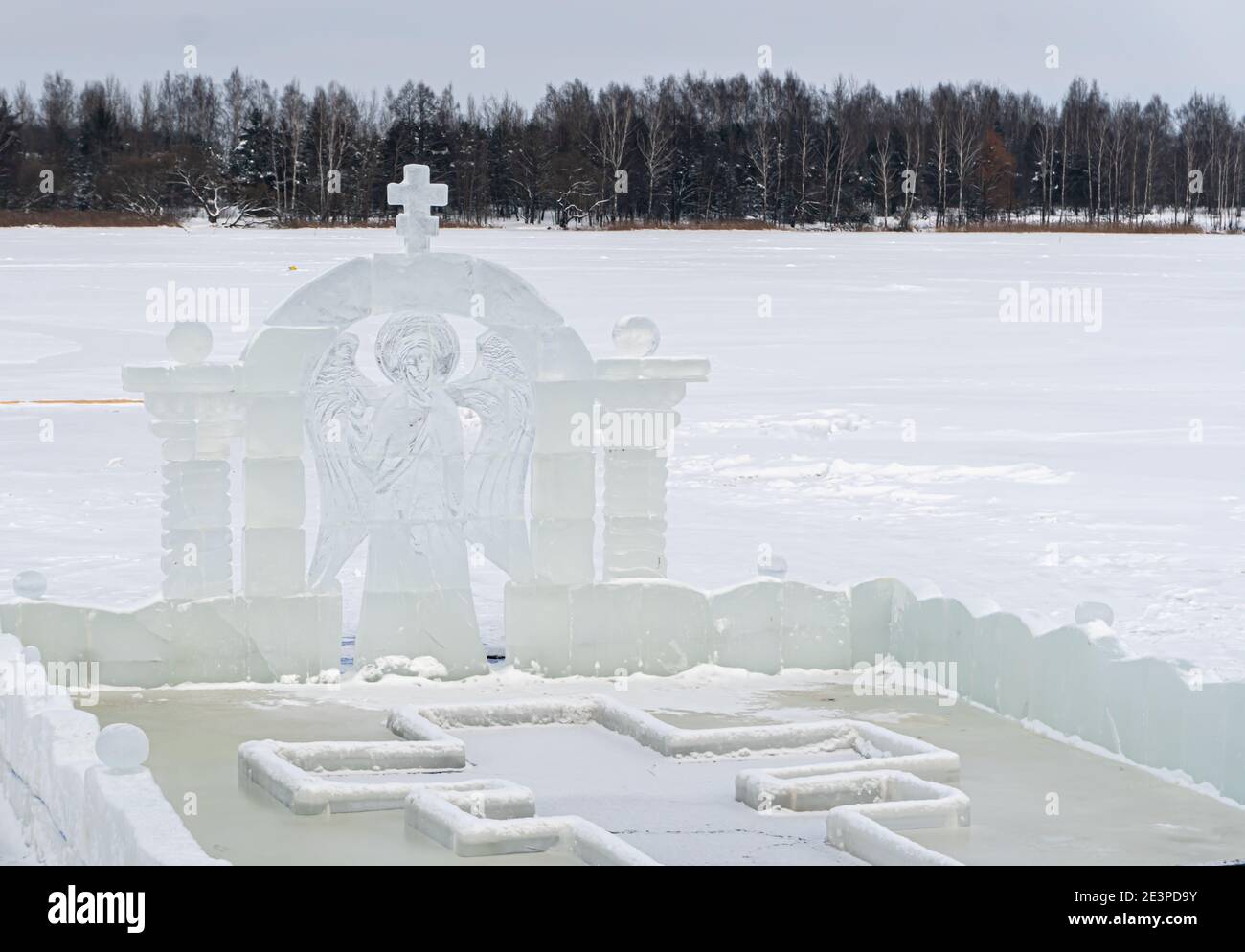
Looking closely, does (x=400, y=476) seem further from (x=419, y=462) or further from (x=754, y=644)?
(x=754, y=644)

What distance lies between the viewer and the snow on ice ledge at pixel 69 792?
5215 millimetres

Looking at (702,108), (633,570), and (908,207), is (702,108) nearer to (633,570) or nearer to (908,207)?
(908,207)

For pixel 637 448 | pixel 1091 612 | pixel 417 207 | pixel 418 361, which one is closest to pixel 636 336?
pixel 637 448

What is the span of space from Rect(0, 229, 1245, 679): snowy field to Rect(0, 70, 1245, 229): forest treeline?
22.1 meters

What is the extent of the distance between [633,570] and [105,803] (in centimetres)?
380

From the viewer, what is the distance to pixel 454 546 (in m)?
8.65

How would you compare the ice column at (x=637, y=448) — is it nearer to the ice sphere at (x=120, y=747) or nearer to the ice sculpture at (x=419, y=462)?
the ice sculpture at (x=419, y=462)

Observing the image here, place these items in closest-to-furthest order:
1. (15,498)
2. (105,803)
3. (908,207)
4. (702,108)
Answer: (105,803), (15,498), (908,207), (702,108)

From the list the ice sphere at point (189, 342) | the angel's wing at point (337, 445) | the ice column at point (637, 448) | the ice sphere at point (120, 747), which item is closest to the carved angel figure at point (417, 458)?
the angel's wing at point (337, 445)

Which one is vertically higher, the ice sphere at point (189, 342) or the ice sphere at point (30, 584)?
the ice sphere at point (189, 342)

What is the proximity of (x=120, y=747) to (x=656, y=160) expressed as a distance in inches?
2216

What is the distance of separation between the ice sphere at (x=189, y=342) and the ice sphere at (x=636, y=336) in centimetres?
194
